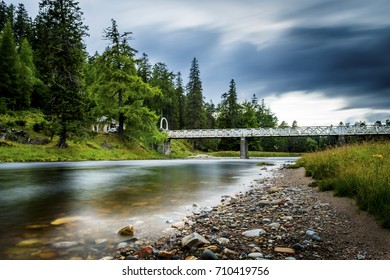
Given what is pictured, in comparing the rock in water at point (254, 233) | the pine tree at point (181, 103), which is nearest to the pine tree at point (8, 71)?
the pine tree at point (181, 103)

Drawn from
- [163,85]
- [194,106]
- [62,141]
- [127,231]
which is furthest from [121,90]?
[127,231]

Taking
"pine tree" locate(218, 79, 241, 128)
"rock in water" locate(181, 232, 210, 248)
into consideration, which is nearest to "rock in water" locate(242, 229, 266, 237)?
"rock in water" locate(181, 232, 210, 248)

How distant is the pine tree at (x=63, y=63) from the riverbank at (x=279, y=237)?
78.3ft

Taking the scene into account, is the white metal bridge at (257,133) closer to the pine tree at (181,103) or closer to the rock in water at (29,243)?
the pine tree at (181,103)

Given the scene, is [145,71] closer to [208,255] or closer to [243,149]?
[243,149]

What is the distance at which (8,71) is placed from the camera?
36500 mm

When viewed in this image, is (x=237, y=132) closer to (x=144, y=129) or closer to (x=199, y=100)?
(x=144, y=129)

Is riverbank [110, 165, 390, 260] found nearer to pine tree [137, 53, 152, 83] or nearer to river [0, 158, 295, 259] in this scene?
river [0, 158, 295, 259]

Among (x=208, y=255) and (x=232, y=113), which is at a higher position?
(x=232, y=113)

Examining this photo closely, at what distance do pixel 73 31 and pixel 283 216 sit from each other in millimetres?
28064

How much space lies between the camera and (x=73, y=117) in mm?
26109

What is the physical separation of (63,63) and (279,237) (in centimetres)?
2763

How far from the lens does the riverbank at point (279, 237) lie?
3.09 m
